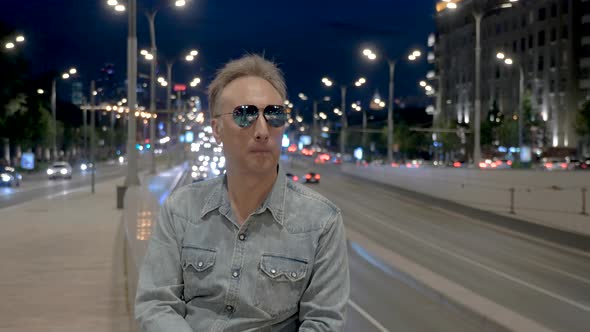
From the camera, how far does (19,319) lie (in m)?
11.3

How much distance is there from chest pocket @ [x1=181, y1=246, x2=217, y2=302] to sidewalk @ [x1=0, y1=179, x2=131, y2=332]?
23.7 ft

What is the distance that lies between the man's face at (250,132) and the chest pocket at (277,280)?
396 mm

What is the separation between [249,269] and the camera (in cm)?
364

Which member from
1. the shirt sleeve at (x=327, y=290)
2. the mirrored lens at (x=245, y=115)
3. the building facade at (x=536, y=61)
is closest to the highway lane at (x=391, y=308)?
the shirt sleeve at (x=327, y=290)

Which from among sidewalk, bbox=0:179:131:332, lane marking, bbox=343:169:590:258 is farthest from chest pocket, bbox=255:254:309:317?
lane marking, bbox=343:169:590:258

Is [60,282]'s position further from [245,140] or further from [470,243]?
[470,243]

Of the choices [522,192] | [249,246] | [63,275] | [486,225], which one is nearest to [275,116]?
[249,246]

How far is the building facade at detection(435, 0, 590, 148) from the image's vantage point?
106 meters

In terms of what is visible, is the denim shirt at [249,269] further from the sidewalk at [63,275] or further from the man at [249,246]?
the sidewalk at [63,275]

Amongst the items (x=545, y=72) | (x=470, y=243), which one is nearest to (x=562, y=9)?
(x=545, y=72)

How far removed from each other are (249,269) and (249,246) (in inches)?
3.8

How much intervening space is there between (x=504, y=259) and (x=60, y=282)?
11.3m


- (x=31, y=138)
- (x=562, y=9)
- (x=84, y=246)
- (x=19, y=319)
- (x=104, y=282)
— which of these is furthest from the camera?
(x=562, y=9)

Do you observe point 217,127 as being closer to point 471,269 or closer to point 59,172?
point 471,269
